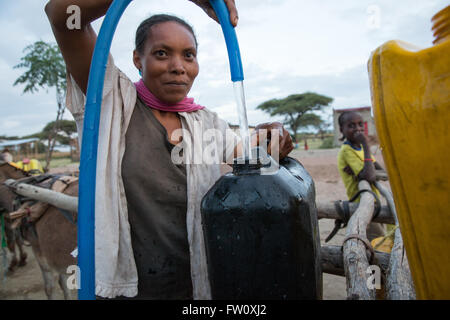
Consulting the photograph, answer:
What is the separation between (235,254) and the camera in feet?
1.89

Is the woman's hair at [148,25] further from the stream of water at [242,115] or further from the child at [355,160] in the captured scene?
the child at [355,160]

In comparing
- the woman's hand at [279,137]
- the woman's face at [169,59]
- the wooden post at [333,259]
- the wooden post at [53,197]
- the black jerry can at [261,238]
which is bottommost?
the wooden post at [333,259]

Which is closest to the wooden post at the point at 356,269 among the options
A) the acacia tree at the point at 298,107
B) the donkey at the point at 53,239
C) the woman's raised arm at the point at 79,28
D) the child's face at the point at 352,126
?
the woman's raised arm at the point at 79,28

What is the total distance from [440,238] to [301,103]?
31395 millimetres

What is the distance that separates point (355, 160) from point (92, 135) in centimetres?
342

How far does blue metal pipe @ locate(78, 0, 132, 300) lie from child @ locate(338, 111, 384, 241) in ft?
10.3

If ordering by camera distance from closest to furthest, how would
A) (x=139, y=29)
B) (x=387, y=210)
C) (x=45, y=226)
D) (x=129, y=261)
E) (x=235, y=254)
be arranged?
(x=235, y=254) < (x=129, y=261) < (x=139, y=29) < (x=387, y=210) < (x=45, y=226)

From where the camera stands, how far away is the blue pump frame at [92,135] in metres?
0.69

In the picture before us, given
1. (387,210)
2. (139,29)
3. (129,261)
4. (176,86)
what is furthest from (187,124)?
(387,210)

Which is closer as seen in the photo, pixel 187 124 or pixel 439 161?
pixel 439 161

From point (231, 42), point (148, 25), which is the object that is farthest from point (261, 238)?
point (148, 25)

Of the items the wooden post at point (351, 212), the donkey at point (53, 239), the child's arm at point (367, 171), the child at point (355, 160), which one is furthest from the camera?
the child at point (355, 160)

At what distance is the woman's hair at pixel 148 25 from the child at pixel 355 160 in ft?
9.27
